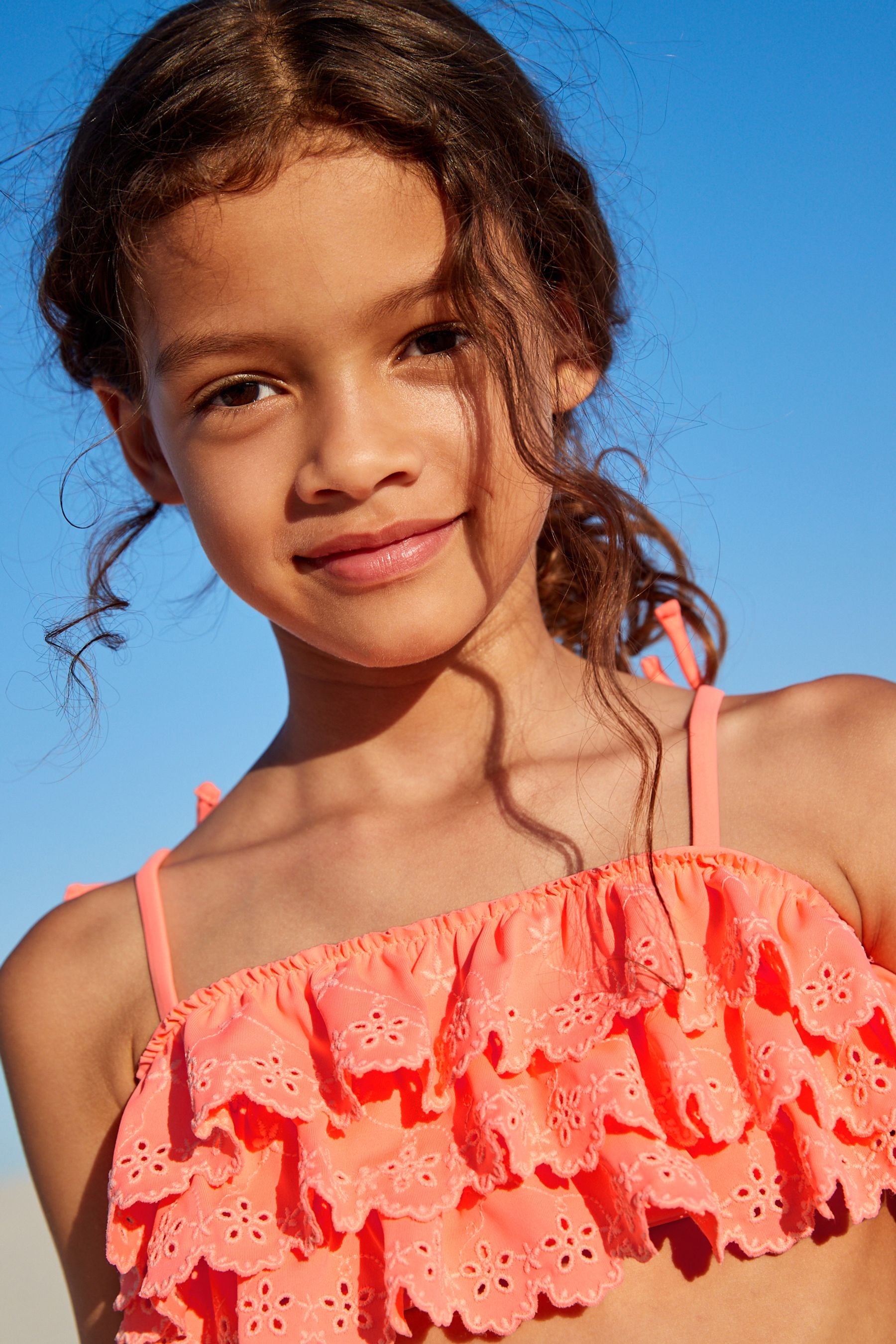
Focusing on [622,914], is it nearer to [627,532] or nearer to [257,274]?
[627,532]

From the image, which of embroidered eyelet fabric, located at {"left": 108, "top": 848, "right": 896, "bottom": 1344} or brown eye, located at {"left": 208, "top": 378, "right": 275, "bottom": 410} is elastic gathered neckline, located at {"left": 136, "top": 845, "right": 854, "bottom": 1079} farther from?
brown eye, located at {"left": 208, "top": 378, "right": 275, "bottom": 410}

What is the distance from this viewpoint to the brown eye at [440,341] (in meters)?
1.64

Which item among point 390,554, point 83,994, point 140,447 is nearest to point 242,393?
point 390,554

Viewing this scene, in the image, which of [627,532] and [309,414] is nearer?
[309,414]

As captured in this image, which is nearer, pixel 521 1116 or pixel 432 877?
pixel 521 1116

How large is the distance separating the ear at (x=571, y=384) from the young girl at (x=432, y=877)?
0.02m

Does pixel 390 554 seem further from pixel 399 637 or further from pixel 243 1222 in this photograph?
pixel 243 1222

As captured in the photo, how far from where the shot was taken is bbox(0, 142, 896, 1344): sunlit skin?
1554 millimetres

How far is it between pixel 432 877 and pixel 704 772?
1.36 ft

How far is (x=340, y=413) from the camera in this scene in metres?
1.56

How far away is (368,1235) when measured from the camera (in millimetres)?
1552

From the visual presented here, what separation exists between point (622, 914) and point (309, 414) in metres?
0.77

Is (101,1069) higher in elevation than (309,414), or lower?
lower

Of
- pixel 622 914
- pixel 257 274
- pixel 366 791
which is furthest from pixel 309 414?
pixel 622 914
